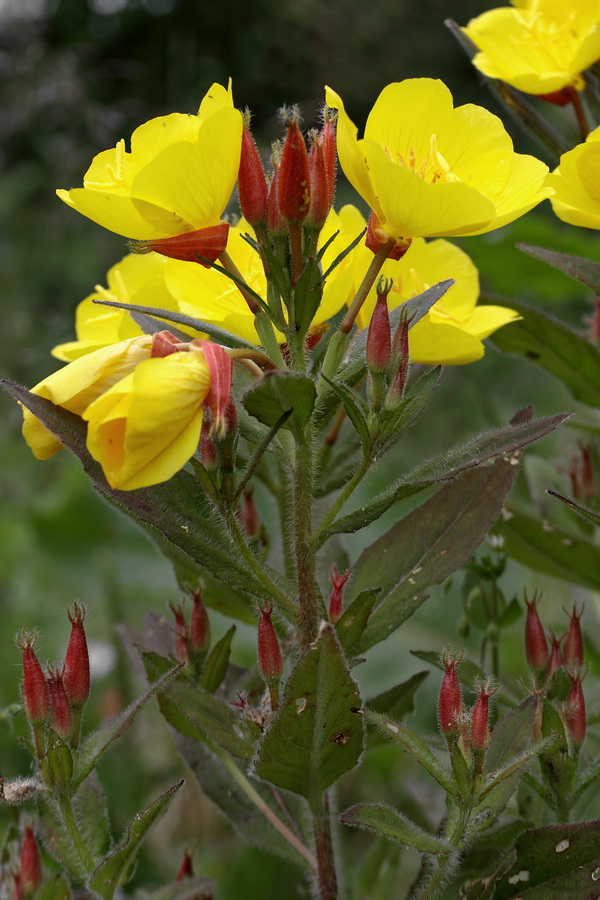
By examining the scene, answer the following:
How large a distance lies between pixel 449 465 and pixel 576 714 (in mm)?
222

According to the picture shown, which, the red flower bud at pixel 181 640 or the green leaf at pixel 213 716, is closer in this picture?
the green leaf at pixel 213 716

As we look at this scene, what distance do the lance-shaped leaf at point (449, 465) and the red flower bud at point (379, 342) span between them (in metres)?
0.09

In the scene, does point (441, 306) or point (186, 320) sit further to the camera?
point (441, 306)

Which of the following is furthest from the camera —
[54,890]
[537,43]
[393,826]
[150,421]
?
[537,43]

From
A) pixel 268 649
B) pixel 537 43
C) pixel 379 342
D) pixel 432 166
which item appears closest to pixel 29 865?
pixel 268 649

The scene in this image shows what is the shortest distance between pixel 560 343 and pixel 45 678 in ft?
2.15

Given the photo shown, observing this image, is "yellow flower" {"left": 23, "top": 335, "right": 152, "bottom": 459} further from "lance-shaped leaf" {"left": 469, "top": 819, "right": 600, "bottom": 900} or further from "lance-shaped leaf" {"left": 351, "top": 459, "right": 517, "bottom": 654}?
"lance-shaped leaf" {"left": 469, "top": 819, "right": 600, "bottom": 900}

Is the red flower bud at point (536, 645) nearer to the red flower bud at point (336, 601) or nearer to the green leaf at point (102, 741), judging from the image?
the red flower bud at point (336, 601)

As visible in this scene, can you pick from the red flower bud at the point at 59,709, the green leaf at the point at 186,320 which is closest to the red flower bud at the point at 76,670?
the red flower bud at the point at 59,709

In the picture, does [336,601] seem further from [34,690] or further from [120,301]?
[120,301]

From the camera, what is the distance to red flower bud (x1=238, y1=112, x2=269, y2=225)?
67cm

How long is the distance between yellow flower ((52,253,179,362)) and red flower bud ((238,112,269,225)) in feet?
0.60

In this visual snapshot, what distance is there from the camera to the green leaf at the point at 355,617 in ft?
2.31

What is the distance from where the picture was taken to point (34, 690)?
69 centimetres
